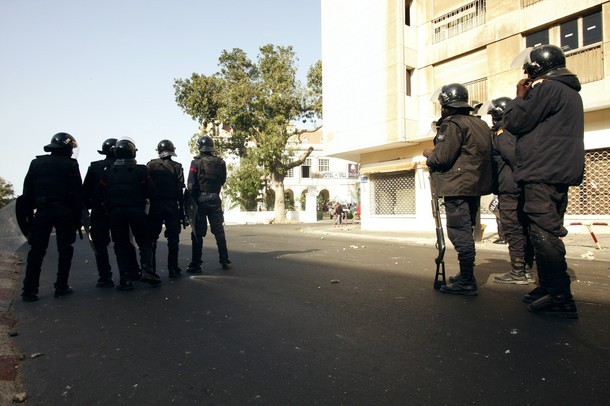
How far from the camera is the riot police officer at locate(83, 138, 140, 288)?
5.23 meters

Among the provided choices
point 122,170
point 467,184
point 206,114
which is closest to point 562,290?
point 467,184

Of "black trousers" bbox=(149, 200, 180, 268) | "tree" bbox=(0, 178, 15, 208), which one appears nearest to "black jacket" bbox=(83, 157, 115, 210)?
"black trousers" bbox=(149, 200, 180, 268)

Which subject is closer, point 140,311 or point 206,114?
point 140,311

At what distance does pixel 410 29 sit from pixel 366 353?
18.0m

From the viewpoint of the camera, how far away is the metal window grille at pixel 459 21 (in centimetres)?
1558

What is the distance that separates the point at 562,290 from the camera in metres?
3.22

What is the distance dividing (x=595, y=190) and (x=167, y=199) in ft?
42.4

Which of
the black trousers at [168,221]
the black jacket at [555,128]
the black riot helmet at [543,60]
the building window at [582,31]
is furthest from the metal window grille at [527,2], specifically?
the black trousers at [168,221]

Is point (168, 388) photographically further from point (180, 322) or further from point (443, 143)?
point (443, 143)

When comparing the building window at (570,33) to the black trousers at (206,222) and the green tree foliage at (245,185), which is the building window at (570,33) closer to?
the black trousers at (206,222)

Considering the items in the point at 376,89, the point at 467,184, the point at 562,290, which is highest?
the point at 376,89

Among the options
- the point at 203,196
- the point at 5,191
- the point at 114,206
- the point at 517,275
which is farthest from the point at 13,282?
the point at 5,191

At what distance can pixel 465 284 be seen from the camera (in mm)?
4035

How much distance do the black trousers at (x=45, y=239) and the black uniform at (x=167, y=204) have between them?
3.48ft
